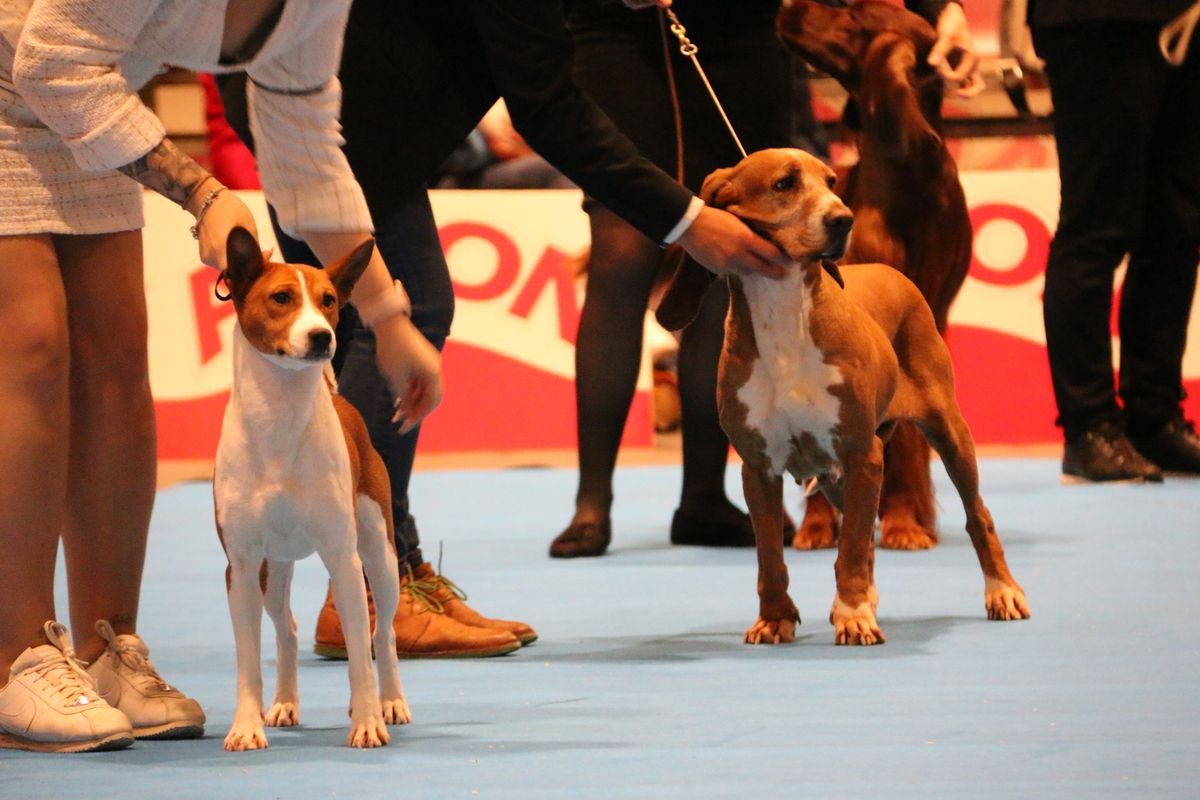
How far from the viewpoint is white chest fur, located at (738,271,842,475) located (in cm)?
311

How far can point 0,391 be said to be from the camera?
2406 mm

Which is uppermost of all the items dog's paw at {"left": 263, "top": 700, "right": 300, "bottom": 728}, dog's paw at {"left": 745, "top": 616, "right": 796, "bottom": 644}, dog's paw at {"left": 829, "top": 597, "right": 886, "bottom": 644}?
dog's paw at {"left": 263, "top": 700, "right": 300, "bottom": 728}

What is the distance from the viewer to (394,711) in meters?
2.50

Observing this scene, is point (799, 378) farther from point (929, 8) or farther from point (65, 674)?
point (929, 8)

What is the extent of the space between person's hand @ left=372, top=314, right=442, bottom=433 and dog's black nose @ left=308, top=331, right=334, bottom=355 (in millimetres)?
264

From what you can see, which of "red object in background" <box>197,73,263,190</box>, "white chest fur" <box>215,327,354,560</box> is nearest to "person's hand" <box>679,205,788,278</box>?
"white chest fur" <box>215,327,354,560</box>

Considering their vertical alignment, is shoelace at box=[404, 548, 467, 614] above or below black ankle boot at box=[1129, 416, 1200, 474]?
above

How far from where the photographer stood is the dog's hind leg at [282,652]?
2.50 metres

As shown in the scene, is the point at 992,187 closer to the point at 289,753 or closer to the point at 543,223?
the point at 543,223

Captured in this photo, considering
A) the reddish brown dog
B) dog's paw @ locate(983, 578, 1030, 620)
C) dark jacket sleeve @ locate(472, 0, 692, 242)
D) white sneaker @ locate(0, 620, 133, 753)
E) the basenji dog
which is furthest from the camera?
the reddish brown dog

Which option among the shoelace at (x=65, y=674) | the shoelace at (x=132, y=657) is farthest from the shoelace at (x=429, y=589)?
the shoelace at (x=65, y=674)

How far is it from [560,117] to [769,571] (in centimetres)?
90

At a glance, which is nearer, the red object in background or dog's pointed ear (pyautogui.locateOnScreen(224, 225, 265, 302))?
dog's pointed ear (pyautogui.locateOnScreen(224, 225, 265, 302))

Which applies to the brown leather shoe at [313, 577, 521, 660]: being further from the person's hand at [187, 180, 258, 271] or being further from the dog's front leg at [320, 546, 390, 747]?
the person's hand at [187, 180, 258, 271]
